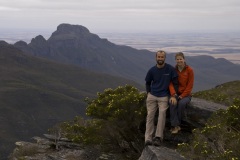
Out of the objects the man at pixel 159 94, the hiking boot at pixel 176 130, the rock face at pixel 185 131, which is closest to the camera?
the rock face at pixel 185 131

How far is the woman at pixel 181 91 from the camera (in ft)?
55.9

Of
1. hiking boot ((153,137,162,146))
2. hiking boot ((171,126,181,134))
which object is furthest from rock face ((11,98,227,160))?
hiking boot ((171,126,181,134))

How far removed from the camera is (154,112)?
1750cm

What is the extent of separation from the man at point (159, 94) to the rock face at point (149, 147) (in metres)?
0.82

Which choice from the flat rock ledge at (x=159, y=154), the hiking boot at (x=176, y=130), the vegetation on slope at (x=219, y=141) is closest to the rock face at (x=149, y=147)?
the flat rock ledge at (x=159, y=154)

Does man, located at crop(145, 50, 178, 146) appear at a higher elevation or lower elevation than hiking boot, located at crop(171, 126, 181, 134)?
higher

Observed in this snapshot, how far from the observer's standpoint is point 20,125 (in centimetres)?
18750

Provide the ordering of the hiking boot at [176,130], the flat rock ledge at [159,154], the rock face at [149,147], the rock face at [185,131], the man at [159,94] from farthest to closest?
the hiking boot at [176,130] → the man at [159,94] → the rock face at [149,147] → the rock face at [185,131] → the flat rock ledge at [159,154]

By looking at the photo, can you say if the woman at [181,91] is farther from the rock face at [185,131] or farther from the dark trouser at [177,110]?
the rock face at [185,131]

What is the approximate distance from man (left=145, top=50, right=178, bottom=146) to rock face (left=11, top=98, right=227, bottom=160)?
0.82 meters

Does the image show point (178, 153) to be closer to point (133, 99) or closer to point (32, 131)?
point (133, 99)

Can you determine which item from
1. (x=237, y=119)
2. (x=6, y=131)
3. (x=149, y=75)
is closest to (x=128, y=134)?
(x=149, y=75)

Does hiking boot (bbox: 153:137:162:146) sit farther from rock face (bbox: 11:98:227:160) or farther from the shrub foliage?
the shrub foliage

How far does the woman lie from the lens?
55.9ft
